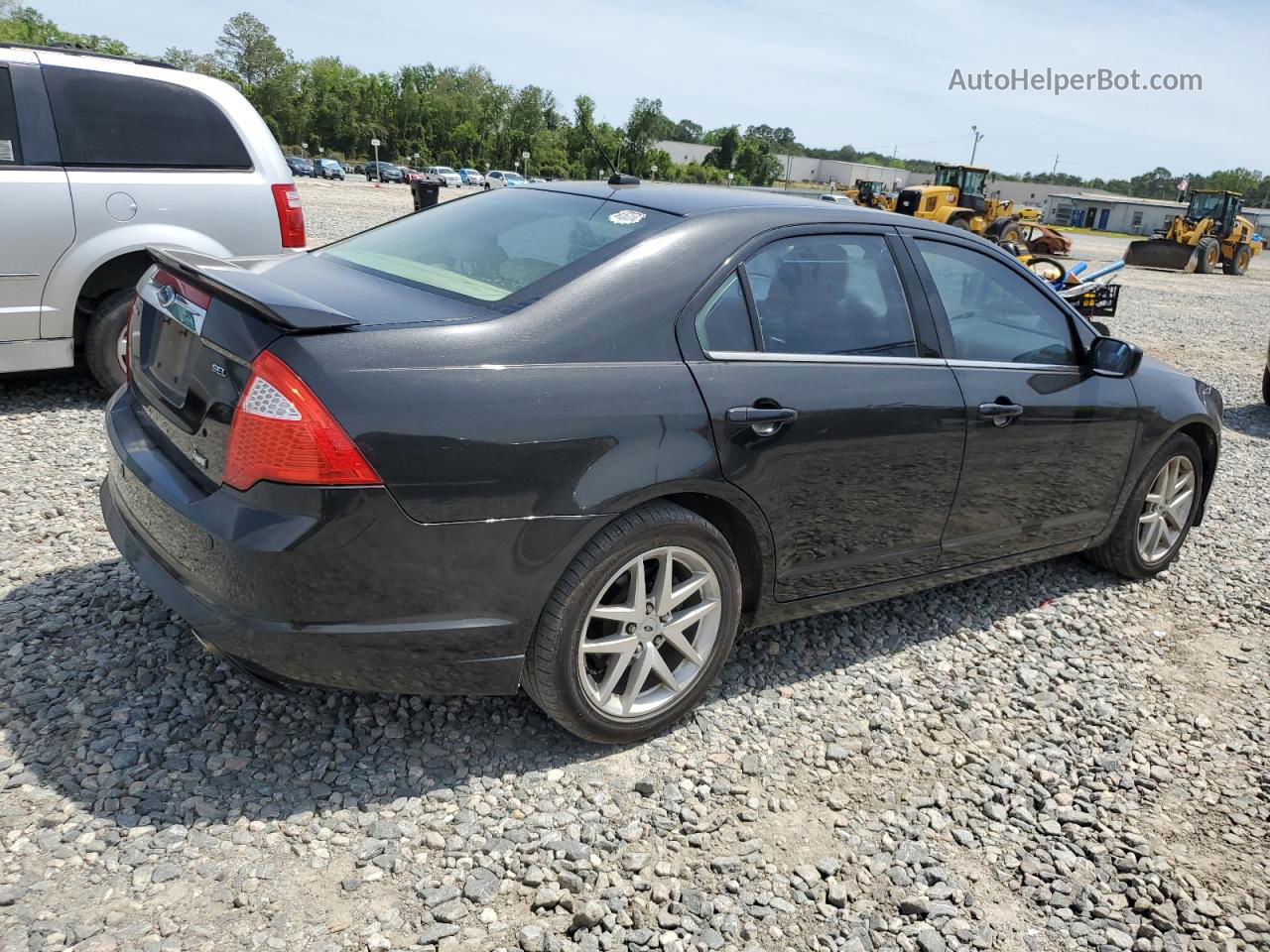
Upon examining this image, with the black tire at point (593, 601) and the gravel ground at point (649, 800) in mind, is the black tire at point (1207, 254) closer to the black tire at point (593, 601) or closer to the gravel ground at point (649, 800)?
the gravel ground at point (649, 800)

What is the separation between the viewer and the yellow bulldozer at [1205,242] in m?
29.2

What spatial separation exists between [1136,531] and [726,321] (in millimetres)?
2735

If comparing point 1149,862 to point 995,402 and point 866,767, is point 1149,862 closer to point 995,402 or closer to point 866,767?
point 866,767

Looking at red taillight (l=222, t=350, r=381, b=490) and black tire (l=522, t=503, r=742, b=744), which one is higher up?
red taillight (l=222, t=350, r=381, b=490)

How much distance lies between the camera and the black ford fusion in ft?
7.64

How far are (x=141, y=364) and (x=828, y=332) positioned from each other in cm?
217

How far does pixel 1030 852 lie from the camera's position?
2.69 meters

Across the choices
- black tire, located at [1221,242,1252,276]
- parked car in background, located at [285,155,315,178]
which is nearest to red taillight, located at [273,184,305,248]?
black tire, located at [1221,242,1252,276]

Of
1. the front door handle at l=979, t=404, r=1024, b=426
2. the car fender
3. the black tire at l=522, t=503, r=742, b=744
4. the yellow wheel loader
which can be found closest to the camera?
the black tire at l=522, t=503, r=742, b=744

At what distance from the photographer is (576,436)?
2.49 metres

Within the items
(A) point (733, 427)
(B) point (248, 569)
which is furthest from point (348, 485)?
(A) point (733, 427)

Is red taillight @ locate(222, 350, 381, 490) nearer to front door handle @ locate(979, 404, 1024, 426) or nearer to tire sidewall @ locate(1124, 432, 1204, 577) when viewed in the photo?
front door handle @ locate(979, 404, 1024, 426)

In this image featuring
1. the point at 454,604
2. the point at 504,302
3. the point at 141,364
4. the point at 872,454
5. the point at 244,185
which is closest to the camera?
the point at 454,604

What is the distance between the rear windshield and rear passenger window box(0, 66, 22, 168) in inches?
113
